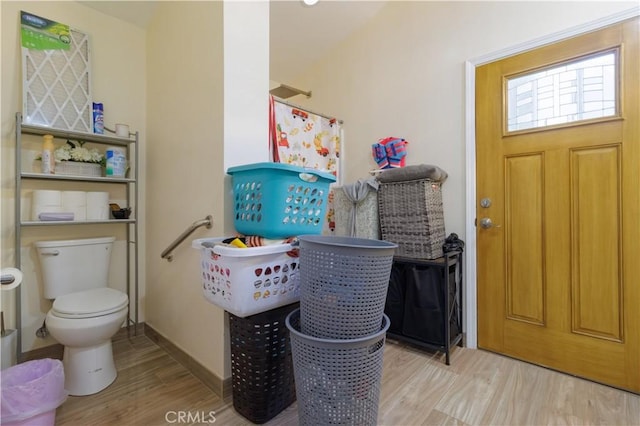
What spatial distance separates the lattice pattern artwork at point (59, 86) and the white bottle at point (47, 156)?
0.11m

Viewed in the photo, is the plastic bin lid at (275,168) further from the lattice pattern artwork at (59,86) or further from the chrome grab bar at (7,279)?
the lattice pattern artwork at (59,86)

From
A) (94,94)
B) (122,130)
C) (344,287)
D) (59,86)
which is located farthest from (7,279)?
(344,287)

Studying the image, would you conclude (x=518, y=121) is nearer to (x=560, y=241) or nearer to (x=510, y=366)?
(x=560, y=241)

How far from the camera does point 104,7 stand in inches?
82.0

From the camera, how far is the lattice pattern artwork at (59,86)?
5.82ft

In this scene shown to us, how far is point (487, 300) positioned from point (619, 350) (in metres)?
0.64

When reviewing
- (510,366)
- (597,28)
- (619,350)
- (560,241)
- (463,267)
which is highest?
(597,28)

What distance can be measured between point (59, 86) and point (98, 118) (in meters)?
0.26

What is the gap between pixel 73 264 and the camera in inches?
72.5

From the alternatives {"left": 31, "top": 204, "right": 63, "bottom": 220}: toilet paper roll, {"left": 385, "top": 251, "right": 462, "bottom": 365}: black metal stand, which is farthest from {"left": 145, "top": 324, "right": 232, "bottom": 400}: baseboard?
{"left": 385, "top": 251, "right": 462, "bottom": 365}: black metal stand

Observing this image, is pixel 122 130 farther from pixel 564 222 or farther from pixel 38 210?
pixel 564 222

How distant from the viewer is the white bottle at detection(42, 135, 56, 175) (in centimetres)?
178

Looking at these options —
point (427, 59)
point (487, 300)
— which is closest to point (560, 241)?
point (487, 300)

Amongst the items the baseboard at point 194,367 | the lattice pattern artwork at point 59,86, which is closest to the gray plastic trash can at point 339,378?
the baseboard at point 194,367
